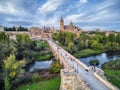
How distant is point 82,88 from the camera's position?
2077 centimetres

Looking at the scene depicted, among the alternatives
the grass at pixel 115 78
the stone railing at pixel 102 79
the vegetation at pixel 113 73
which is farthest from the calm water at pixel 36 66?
the stone railing at pixel 102 79

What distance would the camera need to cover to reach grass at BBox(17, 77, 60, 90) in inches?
1120

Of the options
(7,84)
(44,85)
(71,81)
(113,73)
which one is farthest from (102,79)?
(7,84)

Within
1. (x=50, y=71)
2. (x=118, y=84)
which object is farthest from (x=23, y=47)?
(x=118, y=84)

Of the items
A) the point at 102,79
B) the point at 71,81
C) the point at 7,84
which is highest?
the point at 102,79

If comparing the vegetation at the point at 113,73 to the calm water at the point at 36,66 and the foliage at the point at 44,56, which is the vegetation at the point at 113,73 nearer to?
the calm water at the point at 36,66

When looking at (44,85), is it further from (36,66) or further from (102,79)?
(36,66)

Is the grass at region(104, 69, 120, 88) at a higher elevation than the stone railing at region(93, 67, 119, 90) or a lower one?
lower

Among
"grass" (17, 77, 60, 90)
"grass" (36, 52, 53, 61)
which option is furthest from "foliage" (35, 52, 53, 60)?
"grass" (17, 77, 60, 90)

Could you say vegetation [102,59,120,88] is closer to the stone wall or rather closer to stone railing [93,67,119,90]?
stone railing [93,67,119,90]

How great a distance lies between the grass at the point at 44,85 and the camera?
2844 cm

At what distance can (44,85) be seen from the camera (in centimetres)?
2962

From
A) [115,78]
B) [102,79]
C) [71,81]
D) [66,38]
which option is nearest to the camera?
[102,79]

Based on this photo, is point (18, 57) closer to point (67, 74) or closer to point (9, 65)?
point (9, 65)
